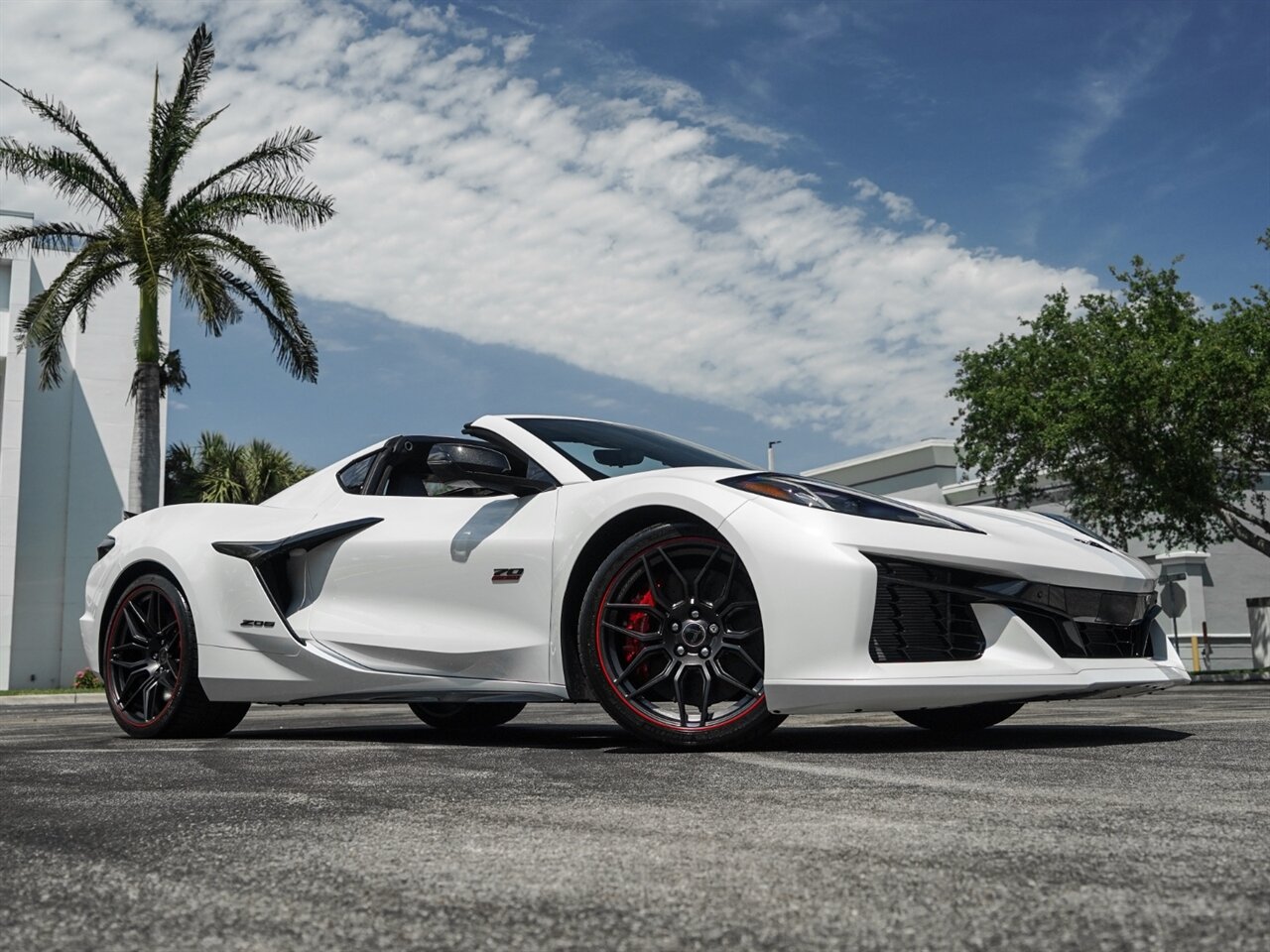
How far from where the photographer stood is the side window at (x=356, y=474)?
5543 mm

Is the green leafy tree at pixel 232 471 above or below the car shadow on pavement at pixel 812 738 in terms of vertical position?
above

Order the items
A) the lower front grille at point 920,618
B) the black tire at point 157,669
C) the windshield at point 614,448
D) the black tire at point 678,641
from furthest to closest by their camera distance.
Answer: the black tire at point 157,669, the windshield at point 614,448, the black tire at point 678,641, the lower front grille at point 920,618

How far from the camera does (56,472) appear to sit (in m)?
31.9

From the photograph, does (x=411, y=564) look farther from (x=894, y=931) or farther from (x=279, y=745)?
(x=894, y=931)

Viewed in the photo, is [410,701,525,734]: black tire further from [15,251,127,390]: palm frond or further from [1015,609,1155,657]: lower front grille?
[15,251,127,390]: palm frond

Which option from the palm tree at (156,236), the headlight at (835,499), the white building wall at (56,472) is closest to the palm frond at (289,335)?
the palm tree at (156,236)

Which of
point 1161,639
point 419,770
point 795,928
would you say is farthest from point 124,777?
point 1161,639

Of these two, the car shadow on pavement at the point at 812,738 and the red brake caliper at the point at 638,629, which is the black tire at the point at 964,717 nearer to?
the car shadow on pavement at the point at 812,738

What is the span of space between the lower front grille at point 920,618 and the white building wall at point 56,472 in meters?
28.5

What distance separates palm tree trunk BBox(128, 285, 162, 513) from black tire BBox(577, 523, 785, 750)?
56.4 feet

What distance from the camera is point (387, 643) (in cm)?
498

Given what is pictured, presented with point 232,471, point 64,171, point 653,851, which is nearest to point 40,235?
point 64,171

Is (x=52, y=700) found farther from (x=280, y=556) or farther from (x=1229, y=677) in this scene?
(x=1229, y=677)

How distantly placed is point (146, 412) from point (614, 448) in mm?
17175
